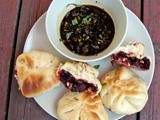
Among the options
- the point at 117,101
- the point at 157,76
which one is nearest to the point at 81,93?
the point at 117,101

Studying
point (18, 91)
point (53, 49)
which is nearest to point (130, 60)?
point (53, 49)

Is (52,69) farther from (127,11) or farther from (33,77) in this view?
(127,11)

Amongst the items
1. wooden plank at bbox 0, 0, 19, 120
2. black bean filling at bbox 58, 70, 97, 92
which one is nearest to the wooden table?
wooden plank at bbox 0, 0, 19, 120

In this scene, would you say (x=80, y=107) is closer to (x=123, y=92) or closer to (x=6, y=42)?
(x=123, y=92)

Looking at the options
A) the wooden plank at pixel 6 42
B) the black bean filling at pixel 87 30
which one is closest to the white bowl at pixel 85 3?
the black bean filling at pixel 87 30

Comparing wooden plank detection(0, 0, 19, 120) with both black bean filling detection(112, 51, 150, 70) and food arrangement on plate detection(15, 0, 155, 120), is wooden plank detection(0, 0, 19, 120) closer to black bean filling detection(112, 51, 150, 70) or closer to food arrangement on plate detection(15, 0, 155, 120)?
food arrangement on plate detection(15, 0, 155, 120)

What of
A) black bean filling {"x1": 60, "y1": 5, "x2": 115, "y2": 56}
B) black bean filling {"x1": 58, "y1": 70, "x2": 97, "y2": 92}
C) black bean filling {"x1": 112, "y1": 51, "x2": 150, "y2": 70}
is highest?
black bean filling {"x1": 60, "y1": 5, "x2": 115, "y2": 56}

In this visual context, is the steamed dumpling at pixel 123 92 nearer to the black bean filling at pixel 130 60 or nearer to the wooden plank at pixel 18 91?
the black bean filling at pixel 130 60
